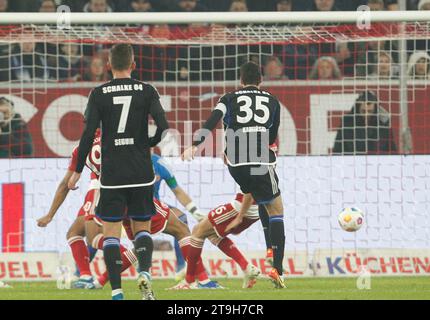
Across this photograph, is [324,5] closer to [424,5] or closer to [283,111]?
[424,5]

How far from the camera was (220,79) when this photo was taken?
17297 millimetres

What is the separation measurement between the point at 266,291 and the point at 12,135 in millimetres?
5407

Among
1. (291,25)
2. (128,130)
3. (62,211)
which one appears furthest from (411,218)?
(128,130)

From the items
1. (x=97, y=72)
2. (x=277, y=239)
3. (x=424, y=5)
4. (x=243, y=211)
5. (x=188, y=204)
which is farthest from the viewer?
(x=424, y=5)

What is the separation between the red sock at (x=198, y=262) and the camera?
12906mm

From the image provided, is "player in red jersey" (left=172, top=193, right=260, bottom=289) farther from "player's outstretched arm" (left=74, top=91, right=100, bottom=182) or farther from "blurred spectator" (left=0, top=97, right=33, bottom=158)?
"blurred spectator" (left=0, top=97, right=33, bottom=158)

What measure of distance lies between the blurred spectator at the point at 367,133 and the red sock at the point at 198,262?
3.35 meters

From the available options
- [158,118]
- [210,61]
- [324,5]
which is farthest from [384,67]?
[158,118]

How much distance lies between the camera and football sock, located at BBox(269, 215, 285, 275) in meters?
12.3

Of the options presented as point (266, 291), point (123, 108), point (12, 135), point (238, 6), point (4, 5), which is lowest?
point (266, 291)

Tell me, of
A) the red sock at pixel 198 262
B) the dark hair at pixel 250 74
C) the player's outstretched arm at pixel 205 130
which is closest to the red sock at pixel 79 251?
the red sock at pixel 198 262

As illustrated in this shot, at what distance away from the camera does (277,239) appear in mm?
12406

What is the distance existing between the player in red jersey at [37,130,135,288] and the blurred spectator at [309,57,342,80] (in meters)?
4.54

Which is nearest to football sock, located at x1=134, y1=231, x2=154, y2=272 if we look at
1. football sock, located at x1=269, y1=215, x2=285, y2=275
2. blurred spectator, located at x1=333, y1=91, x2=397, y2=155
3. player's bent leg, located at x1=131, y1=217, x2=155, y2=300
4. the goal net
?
player's bent leg, located at x1=131, y1=217, x2=155, y2=300
